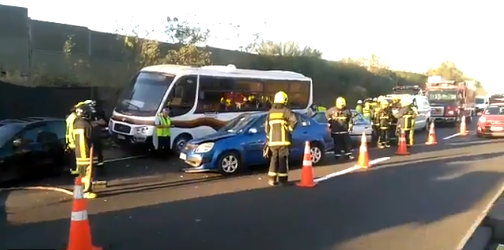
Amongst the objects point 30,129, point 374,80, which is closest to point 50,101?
point 30,129

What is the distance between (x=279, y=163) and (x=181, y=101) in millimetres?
6301

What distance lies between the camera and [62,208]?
9570 millimetres

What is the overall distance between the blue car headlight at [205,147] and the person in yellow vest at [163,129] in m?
3.33

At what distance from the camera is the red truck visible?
109 feet

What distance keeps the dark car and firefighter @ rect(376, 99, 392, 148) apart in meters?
10.8

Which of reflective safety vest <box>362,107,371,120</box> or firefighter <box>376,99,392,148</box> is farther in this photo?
reflective safety vest <box>362,107,371,120</box>

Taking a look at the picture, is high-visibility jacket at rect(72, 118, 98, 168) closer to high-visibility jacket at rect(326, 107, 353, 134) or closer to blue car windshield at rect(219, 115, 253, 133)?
blue car windshield at rect(219, 115, 253, 133)

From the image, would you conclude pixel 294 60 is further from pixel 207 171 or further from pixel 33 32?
pixel 207 171

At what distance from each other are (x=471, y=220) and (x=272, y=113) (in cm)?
419

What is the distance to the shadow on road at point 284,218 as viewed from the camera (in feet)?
24.0

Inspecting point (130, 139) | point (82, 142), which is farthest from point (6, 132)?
point (130, 139)

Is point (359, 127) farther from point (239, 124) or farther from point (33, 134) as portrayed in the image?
point (33, 134)

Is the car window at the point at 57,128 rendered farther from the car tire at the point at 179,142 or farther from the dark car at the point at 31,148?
the car tire at the point at 179,142

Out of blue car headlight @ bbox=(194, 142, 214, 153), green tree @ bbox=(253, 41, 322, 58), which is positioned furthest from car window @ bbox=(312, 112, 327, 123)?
green tree @ bbox=(253, 41, 322, 58)
